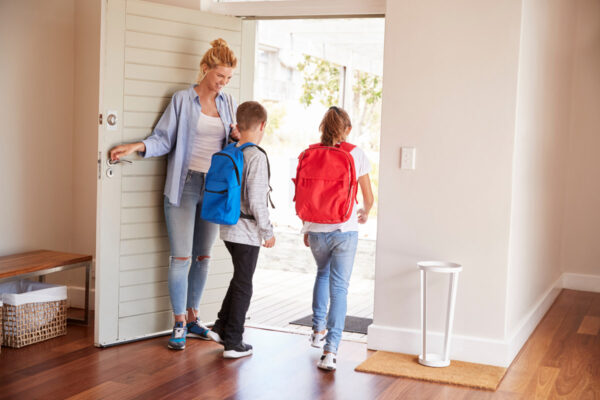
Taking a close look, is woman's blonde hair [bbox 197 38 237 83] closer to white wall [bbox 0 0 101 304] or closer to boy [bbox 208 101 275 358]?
boy [bbox 208 101 275 358]

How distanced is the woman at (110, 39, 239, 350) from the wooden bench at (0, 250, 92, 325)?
710 millimetres

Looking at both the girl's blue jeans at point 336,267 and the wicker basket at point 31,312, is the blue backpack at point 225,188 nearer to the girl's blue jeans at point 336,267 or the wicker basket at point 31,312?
the girl's blue jeans at point 336,267

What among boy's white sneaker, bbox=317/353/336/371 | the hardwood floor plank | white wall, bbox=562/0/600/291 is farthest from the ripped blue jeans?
white wall, bbox=562/0/600/291

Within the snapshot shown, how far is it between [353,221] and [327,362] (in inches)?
28.7

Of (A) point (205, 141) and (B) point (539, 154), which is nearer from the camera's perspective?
(A) point (205, 141)

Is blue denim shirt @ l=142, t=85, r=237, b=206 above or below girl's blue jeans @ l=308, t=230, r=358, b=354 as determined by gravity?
above

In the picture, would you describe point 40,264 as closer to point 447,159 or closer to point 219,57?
point 219,57

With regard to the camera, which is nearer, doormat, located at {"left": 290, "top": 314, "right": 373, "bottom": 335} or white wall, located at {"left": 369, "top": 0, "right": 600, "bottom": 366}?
white wall, located at {"left": 369, "top": 0, "right": 600, "bottom": 366}

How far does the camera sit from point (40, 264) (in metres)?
3.84

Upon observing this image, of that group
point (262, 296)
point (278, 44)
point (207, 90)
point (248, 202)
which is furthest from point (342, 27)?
point (248, 202)

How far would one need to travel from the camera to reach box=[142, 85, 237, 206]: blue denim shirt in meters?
3.68

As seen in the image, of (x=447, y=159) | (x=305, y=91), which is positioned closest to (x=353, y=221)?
(x=447, y=159)

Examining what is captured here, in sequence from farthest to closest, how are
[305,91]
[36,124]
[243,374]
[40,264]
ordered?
[305,91] < [36,124] < [40,264] < [243,374]

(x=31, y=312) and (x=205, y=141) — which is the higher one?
(x=205, y=141)
